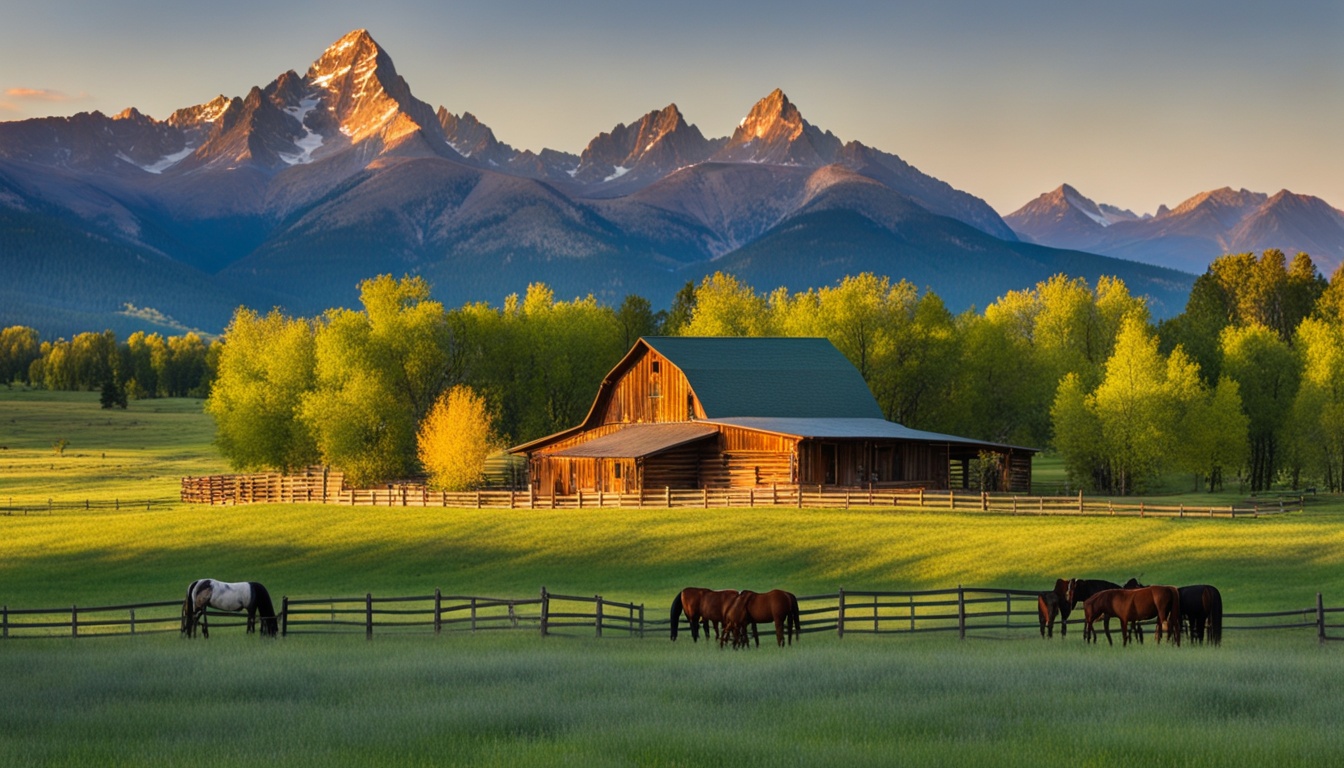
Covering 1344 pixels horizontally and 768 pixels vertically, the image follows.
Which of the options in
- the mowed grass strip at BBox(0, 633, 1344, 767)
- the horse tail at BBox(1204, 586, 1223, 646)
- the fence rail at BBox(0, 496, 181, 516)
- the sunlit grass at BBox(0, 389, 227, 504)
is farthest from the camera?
the sunlit grass at BBox(0, 389, 227, 504)

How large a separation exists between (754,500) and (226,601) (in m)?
30.4

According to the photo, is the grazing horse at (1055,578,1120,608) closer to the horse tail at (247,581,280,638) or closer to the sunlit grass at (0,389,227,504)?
the horse tail at (247,581,280,638)

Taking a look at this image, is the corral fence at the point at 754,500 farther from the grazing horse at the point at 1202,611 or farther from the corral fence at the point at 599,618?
the grazing horse at the point at 1202,611

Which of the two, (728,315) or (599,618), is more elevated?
(728,315)

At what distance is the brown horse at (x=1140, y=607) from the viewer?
30.0 meters

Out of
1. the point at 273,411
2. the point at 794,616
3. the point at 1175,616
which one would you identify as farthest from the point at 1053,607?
the point at 273,411

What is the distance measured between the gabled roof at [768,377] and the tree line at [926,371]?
10129 millimetres

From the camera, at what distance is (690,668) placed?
2631cm

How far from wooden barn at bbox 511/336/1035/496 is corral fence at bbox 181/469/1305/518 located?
1.32 metres

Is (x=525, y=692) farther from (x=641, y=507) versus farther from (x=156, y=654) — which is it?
(x=641, y=507)

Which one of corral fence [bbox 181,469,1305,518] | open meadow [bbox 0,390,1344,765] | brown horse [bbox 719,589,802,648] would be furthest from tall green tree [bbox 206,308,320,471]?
brown horse [bbox 719,589,802,648]

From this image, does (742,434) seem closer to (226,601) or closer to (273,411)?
(273,411)

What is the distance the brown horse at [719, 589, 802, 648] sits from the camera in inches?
1198

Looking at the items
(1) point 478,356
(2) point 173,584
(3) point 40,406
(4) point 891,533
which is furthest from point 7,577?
(3) point 40,406
